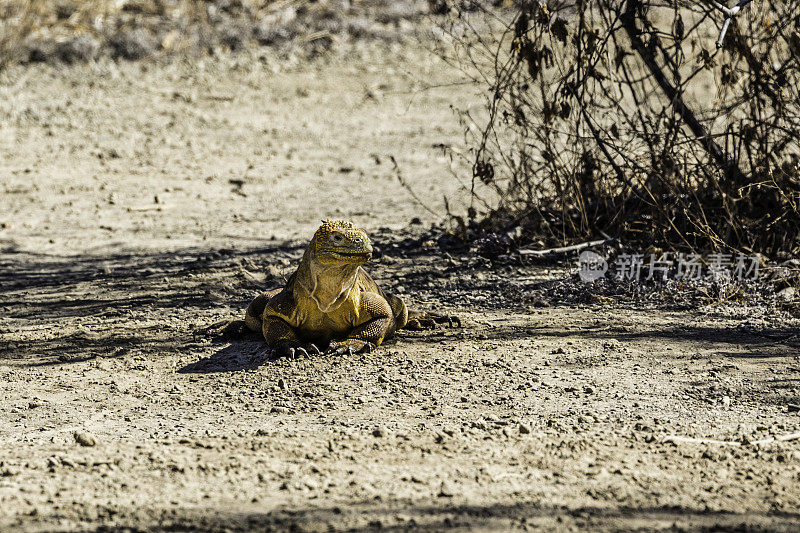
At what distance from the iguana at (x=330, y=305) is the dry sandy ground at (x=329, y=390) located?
0.14 metres

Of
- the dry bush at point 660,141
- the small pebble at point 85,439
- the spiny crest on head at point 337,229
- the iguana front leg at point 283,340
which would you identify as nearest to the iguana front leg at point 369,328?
the iguana front leg at point 283,340

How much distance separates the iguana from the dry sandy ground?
5.6 inches

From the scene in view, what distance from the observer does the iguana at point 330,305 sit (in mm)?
5293

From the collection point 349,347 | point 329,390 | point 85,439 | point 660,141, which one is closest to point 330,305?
point 349,347

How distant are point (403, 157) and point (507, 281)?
399 centimetres

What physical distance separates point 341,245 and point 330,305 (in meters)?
0.41

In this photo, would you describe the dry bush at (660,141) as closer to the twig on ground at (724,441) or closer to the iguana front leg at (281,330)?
the iguana front leg at (281,330)

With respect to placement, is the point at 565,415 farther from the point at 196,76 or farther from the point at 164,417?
the point at 196,76

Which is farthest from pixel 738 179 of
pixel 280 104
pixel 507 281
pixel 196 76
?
pixel 196 76

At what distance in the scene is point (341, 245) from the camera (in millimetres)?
5270

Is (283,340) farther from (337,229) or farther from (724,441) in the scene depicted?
(724,441)

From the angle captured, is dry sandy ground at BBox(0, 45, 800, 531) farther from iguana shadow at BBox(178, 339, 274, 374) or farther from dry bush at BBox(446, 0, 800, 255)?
dry bush at BBox(446, 0, 800, 255)

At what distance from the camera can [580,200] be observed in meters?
7.19

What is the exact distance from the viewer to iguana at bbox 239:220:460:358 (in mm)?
5293
